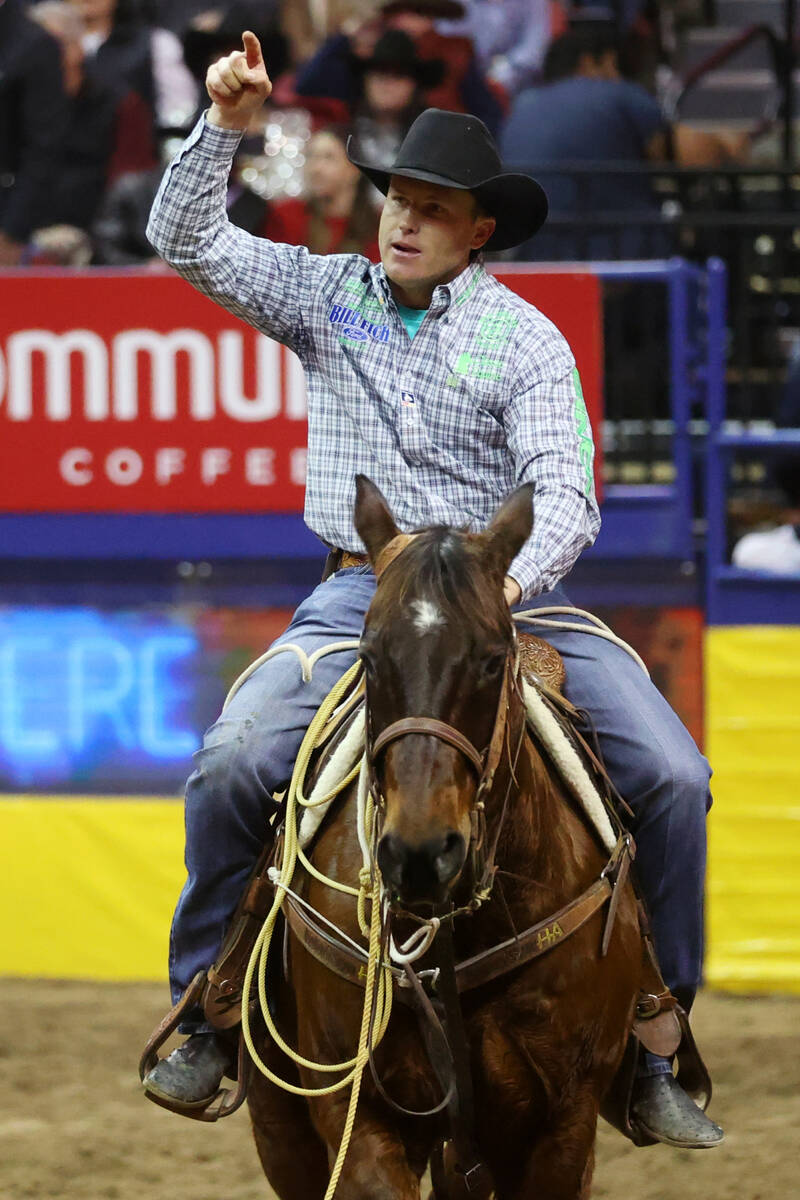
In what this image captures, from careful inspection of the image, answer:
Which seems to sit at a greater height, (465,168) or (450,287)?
(465,168)

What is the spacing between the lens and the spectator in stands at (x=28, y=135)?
912cm

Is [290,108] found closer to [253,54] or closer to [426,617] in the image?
[253,54]

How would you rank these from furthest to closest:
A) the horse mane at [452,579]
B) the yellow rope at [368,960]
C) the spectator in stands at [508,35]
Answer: the spectator in stands at [508,35] < the yellow rope at [368,960] < the horse mane at [452,579]

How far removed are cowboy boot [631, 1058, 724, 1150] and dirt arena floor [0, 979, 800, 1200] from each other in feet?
4.10

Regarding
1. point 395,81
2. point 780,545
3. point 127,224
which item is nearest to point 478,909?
point 780,545

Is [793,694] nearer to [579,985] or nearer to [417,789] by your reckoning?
[579,985]

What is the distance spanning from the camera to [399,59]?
9.09 meters

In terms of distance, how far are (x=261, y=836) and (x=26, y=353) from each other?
13.0 ft

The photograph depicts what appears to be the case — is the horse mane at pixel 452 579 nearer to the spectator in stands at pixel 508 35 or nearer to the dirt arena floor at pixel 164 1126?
the dirt arena floor at pixel 164 1126

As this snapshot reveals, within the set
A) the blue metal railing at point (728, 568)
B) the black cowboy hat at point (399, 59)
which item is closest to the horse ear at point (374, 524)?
the blue metal railing at point (728, 568)

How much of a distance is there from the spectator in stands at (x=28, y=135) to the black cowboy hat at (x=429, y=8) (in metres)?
1.91

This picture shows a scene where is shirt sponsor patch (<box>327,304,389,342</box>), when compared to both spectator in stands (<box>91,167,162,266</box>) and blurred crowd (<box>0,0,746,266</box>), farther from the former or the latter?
spectator in stands (<box>91,167,162,266</box>)

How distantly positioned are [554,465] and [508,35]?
7.61 meters

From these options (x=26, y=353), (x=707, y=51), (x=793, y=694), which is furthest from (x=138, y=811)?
(x=707, y=51)
